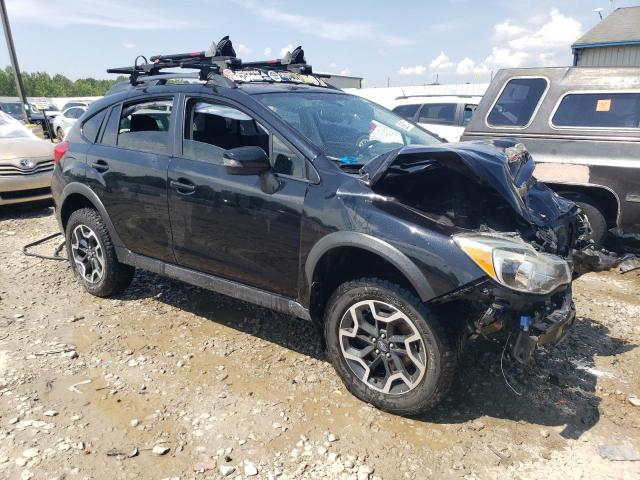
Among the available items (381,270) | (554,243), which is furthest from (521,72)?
(381,270)

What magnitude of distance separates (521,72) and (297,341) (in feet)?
12.6

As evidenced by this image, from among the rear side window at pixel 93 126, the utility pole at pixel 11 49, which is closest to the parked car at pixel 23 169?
the rear side window at pixel 93 126

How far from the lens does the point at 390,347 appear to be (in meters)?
2.83

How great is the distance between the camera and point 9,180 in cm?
753

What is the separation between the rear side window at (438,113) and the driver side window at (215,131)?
594 centimetres

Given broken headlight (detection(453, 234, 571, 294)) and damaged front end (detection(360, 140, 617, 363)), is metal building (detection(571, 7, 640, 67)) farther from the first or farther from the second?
broken headlight (detection(453, 234, 571, 294))

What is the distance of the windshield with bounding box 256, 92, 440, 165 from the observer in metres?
3.31

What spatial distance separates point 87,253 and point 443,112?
6466mm

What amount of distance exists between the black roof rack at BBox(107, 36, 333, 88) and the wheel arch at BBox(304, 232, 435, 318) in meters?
1.44

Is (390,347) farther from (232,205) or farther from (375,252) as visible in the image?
(232,205)

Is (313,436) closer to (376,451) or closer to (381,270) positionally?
(376,451)

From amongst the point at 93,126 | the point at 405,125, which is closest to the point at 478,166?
the point at 405,125

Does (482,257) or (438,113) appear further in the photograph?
(438,113)

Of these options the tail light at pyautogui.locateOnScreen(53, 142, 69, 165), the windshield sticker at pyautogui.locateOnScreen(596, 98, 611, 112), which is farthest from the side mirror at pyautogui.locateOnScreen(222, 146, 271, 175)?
the windshield sticker at pyautogui.locateOnScreen(596, 98, 611, 112)
